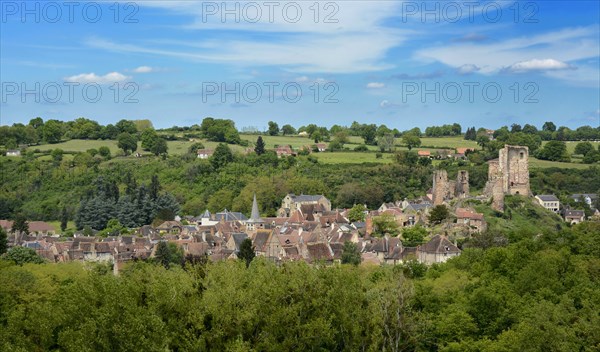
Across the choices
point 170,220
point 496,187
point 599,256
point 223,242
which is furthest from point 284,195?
point 599,256

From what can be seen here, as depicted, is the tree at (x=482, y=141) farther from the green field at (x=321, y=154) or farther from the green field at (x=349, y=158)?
the green field at (x=349, y=158)

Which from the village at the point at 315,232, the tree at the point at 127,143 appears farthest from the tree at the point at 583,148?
the tree at the point at 127,143

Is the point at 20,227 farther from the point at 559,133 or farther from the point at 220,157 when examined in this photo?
the point at 559,133

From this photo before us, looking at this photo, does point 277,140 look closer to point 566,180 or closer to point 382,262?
point 566,180

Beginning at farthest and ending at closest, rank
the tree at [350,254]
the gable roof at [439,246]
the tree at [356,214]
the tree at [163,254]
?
the tree at [356,214] → the tree at [163,254] → the gable roof at [439,246] → the tree at [350,254]

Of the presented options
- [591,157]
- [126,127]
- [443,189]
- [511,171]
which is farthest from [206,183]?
[591,157]

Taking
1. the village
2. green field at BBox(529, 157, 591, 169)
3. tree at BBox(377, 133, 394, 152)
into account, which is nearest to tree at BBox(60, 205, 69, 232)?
the village
